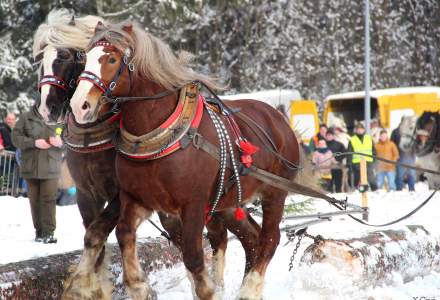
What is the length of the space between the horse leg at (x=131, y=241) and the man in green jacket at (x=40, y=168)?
391 cm

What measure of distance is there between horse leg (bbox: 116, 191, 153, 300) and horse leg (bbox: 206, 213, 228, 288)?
139 centimetres

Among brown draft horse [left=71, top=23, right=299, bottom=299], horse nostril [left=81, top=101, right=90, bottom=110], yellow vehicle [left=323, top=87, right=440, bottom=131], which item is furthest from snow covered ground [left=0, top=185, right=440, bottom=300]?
yellow vehicle [left=323, top=87, right=440, bottom=131]

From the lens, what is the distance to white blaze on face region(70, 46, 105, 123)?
4.59 meters

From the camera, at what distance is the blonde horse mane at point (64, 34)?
5.57m

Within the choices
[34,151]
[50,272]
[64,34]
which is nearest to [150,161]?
[50,272]

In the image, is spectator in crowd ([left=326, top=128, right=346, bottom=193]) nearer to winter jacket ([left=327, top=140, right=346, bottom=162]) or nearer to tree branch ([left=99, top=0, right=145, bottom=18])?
winter jacket ([left=327, top=140, right=346, bottom=162])

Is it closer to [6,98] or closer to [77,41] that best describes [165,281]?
[77,41]

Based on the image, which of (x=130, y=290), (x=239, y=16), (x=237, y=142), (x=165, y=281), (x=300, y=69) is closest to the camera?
(x=130, y=290)

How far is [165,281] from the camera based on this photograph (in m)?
6.50

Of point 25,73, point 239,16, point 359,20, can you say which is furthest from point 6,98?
point 359,20

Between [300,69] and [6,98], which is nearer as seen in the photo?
[6,98]

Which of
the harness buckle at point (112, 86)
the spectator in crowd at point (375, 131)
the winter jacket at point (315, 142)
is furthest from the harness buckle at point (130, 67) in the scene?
the spectator in crowd at point (375, 131)

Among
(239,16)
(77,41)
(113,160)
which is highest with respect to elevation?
(239,16)

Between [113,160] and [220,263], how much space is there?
4.87ft
